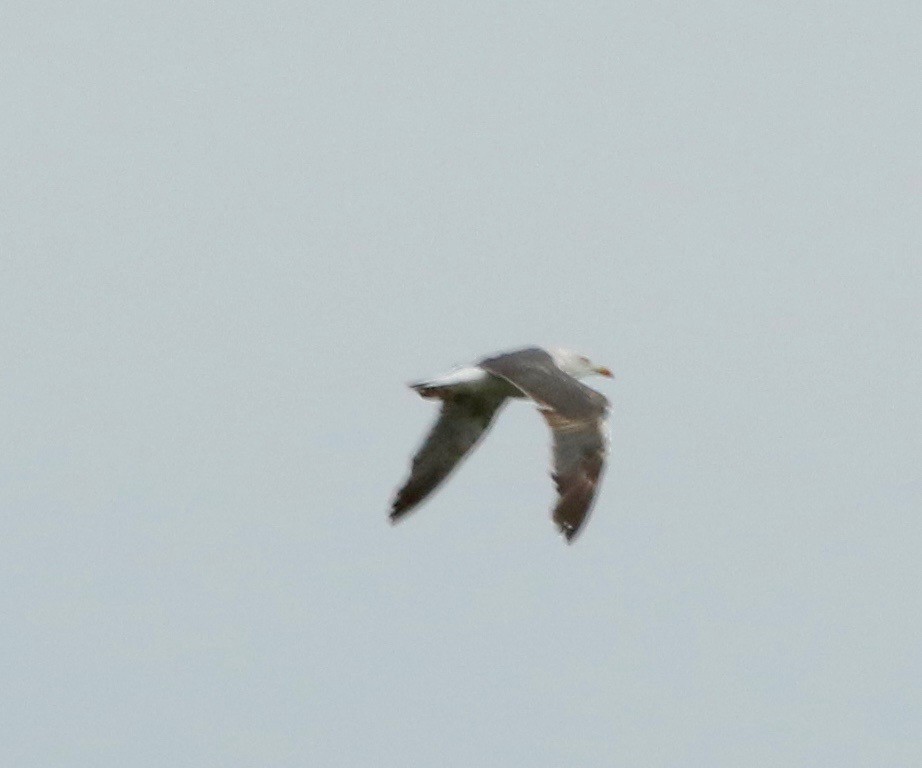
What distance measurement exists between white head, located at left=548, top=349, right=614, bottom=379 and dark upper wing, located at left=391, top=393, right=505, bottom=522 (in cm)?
111

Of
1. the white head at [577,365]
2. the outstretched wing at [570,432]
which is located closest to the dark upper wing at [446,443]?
the white head at [577,365]

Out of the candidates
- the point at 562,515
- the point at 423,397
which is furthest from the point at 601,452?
the point at 423,397

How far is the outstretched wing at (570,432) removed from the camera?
22.2 metres

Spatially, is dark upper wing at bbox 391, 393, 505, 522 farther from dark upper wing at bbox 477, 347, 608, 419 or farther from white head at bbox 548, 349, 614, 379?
white head at bbox 548, 349, 614, 379

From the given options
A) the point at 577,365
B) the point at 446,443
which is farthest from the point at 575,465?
the point at 577,365

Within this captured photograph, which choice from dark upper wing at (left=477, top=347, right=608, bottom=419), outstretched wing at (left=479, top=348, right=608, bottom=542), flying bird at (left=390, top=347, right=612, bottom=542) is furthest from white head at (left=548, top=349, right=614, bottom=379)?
outstretched wing at (left=479, top=348, right=608, bottom=542)

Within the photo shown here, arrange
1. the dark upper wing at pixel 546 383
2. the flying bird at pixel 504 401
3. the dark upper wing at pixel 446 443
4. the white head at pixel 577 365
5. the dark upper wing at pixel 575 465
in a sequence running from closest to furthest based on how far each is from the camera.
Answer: the dark upper wing at pixel 575 465 → the flying bird at pixel 504 401 → the dark upper wing at pixel 546 383 → the dark upper wing at pixel 446 443 → the white head at pixel 577 365

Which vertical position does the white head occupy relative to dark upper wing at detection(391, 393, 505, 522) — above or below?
above

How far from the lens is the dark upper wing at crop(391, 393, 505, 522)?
1074 inches

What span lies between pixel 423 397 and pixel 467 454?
37.9 inches

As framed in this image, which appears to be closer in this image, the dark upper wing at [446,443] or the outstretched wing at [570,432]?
the outstretched wing at [570,432]

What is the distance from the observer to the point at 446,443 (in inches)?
1080

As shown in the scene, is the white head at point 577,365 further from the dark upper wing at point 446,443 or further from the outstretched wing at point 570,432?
the outstretched wing at point 570,432

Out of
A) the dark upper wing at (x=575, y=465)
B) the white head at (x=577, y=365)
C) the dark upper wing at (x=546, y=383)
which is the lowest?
the dark upper wing at (x=575, y=465)
